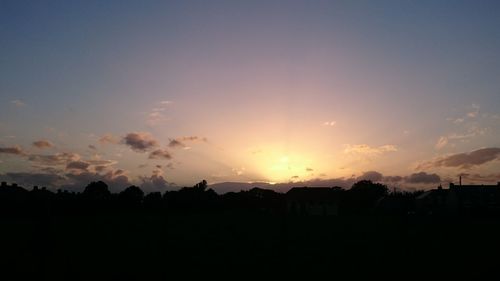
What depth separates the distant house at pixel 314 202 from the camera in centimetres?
8462

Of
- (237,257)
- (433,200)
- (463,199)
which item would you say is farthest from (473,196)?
Result: (237,257)

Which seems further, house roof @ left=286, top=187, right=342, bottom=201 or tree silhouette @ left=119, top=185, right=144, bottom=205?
house roof @ left=286, top=187, right=342, bottom=201

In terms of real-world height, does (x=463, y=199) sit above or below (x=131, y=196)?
below

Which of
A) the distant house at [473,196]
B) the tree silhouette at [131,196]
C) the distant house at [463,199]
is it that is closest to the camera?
the distant house at [463,199]

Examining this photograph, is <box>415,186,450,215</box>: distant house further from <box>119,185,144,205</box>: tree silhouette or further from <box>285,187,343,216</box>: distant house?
<box>119,185,144,205</box>: tree silhouette

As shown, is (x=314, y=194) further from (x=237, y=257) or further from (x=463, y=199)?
(x=237, y=257)

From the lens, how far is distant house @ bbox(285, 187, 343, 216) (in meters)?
Answer: 84.6

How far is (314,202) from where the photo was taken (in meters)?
86.6

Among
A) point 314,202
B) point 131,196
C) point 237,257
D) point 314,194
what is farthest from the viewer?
point 131,196

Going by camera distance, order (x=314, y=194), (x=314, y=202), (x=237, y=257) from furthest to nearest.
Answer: (x=314, y=194)
(x=314, y=202)
(x=237, y=257)

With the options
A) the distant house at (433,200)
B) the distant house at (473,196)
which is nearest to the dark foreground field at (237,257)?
the distant house at (473,196)

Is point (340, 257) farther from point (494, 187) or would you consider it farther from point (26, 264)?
point (494, 187)

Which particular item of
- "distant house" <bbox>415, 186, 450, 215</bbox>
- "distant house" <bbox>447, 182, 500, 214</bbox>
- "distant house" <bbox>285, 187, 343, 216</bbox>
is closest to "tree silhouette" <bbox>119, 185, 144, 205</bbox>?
"distant house" <bbox>285, 187, 343, 216</bbox>

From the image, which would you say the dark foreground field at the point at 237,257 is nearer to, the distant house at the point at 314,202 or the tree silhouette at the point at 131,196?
the distant house at the point at 314,202
